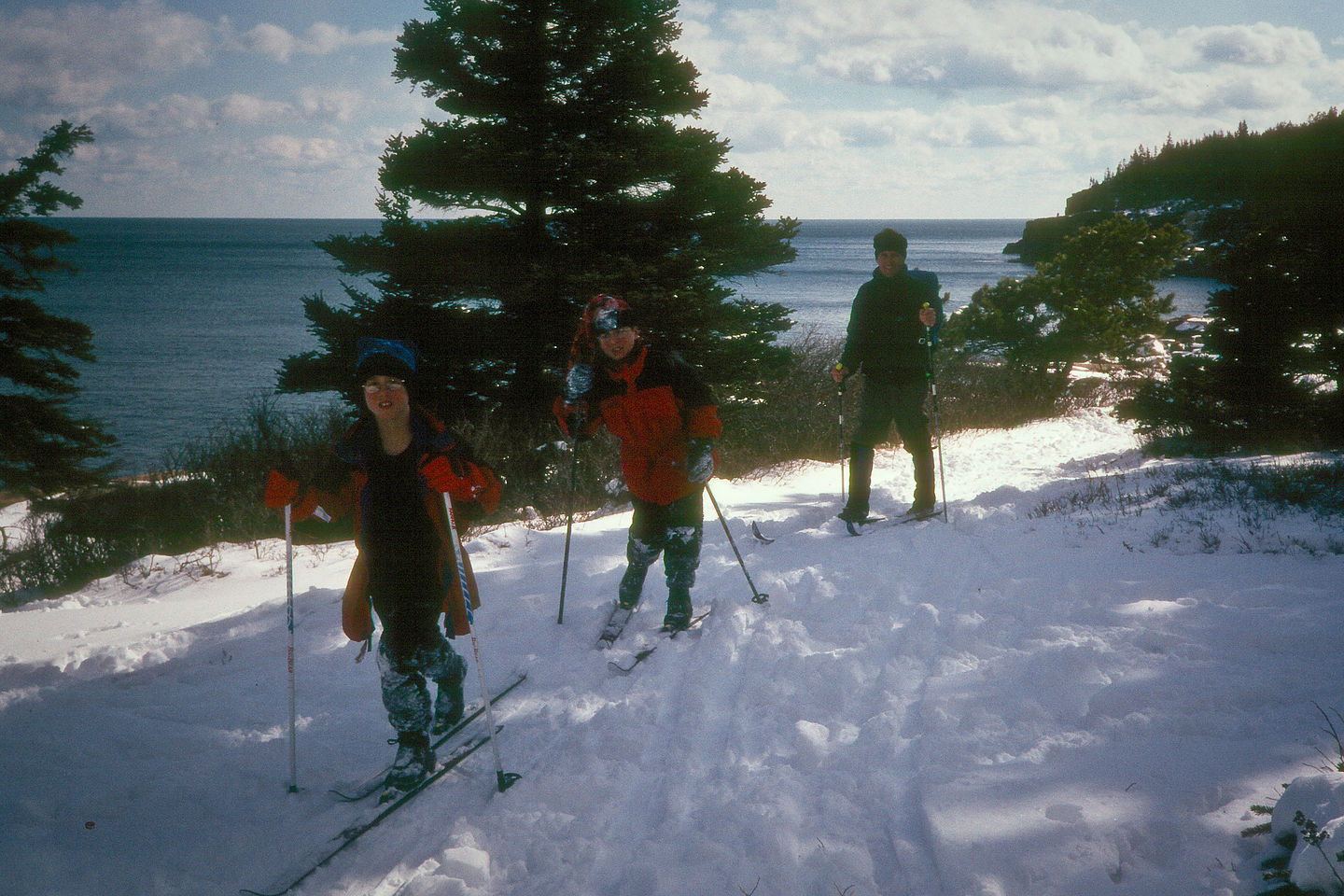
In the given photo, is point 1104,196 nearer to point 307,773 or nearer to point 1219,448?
point 1219,448

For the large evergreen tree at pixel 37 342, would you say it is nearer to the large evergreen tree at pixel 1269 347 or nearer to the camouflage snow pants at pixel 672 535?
the camouflage snow pants at pixel 672 535

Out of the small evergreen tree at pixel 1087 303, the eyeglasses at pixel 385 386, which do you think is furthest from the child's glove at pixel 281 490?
the small evergreen tree at pixel 1087 303

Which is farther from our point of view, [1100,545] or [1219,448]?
[1219,448]

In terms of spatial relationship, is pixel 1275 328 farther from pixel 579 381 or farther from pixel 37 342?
pixel 37 342

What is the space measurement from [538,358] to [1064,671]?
29.6 ft

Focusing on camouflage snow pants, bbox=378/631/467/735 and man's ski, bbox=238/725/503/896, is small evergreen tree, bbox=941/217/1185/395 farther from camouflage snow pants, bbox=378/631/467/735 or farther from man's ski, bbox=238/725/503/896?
camouflage snow pants, bbox=378/631/467/735

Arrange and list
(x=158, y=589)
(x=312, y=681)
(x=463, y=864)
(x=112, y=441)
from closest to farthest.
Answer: (x=463, y=864)
(x=312, y=681)
(x=158, y=589)
(x=112, y=441)

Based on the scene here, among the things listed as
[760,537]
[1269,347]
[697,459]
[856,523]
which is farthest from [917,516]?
[1269,347]

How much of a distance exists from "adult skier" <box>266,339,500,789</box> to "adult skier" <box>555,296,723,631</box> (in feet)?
3.69

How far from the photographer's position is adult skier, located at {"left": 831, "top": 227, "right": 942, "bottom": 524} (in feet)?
19.7

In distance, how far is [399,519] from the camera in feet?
9.61

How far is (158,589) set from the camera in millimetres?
5781

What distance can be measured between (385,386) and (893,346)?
15.0 ft

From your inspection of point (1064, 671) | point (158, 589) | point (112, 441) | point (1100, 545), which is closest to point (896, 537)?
point (1100, 545)
